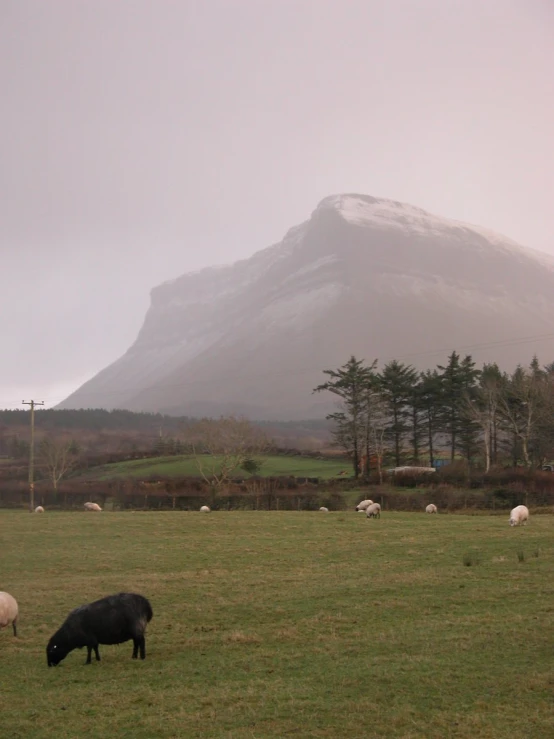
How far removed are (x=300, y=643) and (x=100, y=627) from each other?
464 cm

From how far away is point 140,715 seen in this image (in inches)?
A: 475

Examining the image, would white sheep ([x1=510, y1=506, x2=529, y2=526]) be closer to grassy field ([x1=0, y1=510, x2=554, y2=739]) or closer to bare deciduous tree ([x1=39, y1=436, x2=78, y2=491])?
grassy field ([x1=0, y1=510, x2=554, y2=739])

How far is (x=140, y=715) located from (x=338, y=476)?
75.8 metres

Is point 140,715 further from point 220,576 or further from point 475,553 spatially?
point 475,553

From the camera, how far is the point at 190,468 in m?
94.9

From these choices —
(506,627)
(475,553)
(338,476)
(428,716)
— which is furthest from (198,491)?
(428,716)

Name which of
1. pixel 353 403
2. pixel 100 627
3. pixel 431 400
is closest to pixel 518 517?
pixel 100 627

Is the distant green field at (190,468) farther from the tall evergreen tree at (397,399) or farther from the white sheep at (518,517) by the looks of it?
the white sheep at (518,517)

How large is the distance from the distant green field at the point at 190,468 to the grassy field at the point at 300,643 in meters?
57.2

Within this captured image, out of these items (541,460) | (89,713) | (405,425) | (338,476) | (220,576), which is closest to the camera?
(89,713)

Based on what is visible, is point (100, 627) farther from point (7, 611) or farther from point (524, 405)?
point (524, 405)

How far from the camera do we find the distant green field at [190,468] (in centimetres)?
9169

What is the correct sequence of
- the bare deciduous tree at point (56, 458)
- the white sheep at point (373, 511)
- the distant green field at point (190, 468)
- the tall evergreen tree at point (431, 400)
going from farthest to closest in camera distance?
the distant green field at point (190, 468)
the tall evergreen tree at point (431, 400)
the bare deciduous tree at point (56, 458)
the white sheep at point (373, 511)

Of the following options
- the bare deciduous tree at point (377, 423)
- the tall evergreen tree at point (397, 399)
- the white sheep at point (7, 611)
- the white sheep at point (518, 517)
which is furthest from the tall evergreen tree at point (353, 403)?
the white sheep at point (7, 611)
